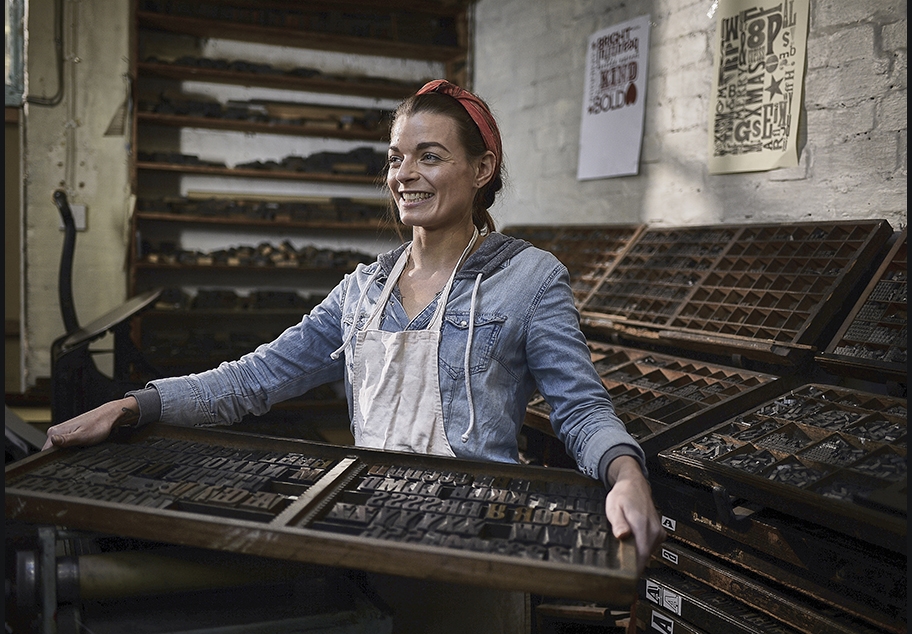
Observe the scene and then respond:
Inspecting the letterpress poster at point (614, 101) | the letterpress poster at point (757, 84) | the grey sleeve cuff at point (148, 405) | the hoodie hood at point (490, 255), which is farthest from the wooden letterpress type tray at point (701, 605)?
the letterpress poster at point (614, 101)

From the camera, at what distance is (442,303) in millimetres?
1613

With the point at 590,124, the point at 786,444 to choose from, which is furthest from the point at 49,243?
the point at 786,444

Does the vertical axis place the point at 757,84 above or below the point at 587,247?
above

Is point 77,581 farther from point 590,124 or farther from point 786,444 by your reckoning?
point 590,124

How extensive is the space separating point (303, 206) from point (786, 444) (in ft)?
13.7

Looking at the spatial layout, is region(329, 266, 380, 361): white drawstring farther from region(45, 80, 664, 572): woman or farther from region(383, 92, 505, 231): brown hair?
region(383, 92, 505, 231): brown hair

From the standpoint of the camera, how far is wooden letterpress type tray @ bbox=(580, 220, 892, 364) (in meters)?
2.10

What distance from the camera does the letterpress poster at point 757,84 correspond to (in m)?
2.62

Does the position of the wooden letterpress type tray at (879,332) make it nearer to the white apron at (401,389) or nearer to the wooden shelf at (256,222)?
the white apron at (401,389)

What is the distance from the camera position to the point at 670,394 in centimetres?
217

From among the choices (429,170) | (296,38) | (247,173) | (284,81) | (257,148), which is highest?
(296,38)

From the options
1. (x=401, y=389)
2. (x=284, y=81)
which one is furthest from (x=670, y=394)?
(x=284, y=81)

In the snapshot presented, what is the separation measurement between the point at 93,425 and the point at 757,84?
2.46 m

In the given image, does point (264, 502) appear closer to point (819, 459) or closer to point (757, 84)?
point (819, 459)
